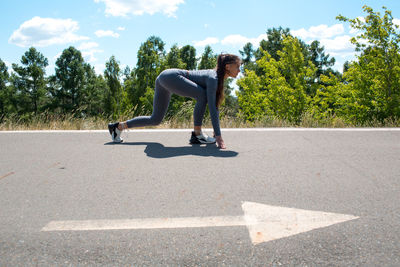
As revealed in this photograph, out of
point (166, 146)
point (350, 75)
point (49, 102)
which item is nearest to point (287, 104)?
point (350, 75)

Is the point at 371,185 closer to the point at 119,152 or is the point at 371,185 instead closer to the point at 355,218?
the point at 355,218

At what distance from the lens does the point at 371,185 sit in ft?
10.3

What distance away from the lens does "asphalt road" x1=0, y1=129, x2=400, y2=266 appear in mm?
1944

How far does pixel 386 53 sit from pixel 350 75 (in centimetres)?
352

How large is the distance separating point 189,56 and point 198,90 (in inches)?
2346

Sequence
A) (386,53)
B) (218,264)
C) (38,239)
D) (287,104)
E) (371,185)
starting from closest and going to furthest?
(218,264), (38,239), (371,185), (386,53), (287,104)

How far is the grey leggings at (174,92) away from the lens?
513 cm

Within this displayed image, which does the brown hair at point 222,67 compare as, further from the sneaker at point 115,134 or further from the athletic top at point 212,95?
the sneaker at point 115,134

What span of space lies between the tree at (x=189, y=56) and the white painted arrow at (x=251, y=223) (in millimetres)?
61238

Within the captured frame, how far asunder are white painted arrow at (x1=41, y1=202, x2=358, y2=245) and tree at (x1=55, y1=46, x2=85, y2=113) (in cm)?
6291

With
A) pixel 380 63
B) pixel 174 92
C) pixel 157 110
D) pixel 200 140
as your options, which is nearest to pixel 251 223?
pixel 200 140

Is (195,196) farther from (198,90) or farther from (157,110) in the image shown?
(157,110)

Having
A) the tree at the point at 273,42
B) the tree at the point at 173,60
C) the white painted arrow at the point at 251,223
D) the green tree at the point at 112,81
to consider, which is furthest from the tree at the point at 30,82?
the white painted arrow at the point at 251,223

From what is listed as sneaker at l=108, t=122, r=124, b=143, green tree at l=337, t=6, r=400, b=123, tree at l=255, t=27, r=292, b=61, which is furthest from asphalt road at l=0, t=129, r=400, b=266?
tree at l=255, t=27, r=292, b=61
